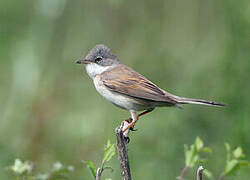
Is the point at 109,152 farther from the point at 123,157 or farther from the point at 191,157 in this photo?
the point at 191,157

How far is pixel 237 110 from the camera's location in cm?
554

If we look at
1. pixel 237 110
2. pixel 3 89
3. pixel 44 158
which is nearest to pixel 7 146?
pixel 44 158

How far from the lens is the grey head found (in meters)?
5.67

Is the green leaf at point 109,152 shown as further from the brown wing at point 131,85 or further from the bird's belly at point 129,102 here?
the bird's belly at point 129,102

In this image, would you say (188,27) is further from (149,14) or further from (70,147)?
(70,147)

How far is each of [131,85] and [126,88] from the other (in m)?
0.08

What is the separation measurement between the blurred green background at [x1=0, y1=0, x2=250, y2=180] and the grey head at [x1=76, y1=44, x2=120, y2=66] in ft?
3.02

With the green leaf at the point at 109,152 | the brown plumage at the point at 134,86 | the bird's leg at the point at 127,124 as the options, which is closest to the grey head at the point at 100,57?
the brown plumage at the point at 134,86

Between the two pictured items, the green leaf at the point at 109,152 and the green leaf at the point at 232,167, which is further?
the green leaf at the point at 109,152

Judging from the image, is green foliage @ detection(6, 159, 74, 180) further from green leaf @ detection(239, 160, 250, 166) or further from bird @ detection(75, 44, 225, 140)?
bird @ detection(75, 44, 225, 140)

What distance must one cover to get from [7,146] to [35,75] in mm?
1360

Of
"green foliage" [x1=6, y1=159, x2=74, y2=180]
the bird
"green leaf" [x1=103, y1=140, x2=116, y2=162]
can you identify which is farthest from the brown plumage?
"green leaf" [x1=103, y1=140, x2=116, y2=162]

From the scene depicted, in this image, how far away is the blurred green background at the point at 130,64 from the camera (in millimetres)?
5641

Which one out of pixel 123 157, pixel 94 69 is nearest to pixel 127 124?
pixel 94 69
